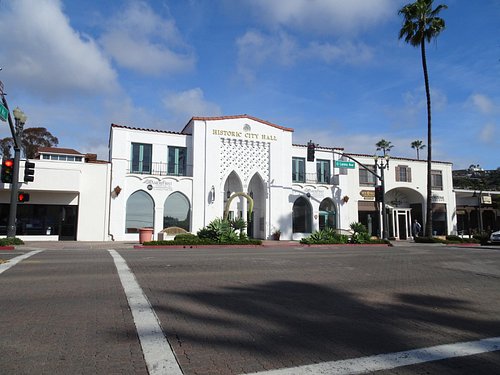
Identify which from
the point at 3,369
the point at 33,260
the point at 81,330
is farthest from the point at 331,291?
the point at 33,260

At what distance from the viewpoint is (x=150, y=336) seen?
16.1ft

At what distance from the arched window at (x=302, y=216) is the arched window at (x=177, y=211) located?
8.82 metres

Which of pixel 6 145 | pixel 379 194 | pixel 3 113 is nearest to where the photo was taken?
pixel 3 113

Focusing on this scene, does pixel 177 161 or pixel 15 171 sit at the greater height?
pixel 177 161

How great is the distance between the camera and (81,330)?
202 inches

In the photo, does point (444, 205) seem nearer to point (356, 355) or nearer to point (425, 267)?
point (425, 267)

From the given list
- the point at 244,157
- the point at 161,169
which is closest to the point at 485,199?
the point at 244,157

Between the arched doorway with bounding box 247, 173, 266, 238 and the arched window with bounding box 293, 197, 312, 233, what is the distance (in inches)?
110

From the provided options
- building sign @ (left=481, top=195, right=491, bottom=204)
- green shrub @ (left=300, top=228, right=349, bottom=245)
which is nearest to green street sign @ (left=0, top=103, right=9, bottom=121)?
green shrub @ (left=300, top=228, right=349, bottom=245)

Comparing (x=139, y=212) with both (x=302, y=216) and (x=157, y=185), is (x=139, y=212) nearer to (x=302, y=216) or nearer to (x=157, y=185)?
(x=157, y=185)

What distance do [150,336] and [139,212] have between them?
879 inches

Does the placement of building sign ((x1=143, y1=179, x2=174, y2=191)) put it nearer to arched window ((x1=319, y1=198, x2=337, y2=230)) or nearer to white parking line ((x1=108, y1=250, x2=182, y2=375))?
arched window ((x1=319, y1=198, x2=337, y2=230))

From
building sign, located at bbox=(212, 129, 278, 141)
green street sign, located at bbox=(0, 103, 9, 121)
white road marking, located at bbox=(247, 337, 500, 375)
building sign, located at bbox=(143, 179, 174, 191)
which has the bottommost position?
white road marking, located at bbox=(247, 337, 500, 375)

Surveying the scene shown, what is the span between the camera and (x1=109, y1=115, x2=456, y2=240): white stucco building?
26500 millimetres
